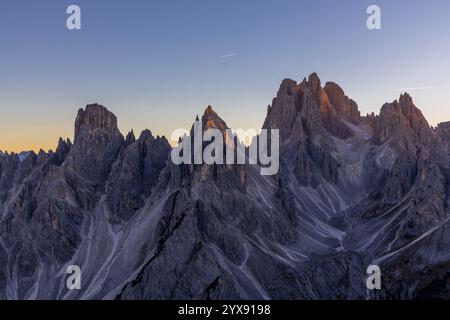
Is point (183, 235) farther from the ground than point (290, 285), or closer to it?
farther from the ground

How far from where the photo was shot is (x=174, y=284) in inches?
6063

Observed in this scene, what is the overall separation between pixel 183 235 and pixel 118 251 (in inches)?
1688

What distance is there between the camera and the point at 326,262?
184 meters

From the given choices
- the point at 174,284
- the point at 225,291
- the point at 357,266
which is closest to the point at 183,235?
the point at 174,284
